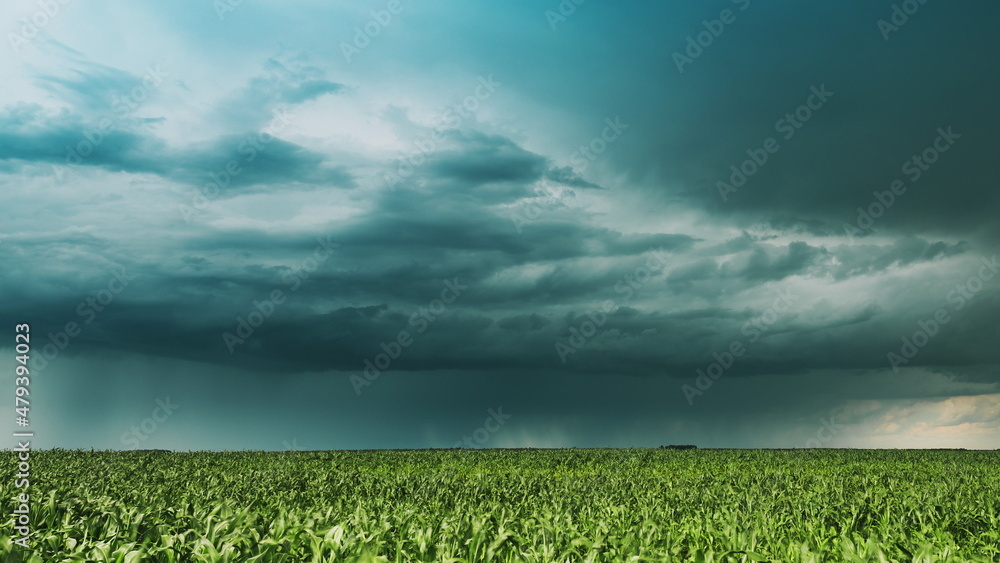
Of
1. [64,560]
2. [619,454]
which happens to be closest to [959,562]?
[64,560]

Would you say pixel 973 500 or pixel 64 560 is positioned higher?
pixel 973 500

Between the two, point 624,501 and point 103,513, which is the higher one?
point 624,501

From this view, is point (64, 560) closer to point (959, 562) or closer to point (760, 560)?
point (760, 560)

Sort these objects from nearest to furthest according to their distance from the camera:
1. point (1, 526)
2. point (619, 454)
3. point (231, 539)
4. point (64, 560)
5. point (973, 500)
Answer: point (64, 560) → point (231, 539) → point (1, 526) → point (973, 500) → point (619, 454)

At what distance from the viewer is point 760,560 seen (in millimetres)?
7082

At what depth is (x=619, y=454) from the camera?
38.2m

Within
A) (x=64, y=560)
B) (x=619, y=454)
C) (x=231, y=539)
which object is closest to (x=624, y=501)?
(x=231, y=539)

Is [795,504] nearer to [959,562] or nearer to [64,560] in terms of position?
[959,562]

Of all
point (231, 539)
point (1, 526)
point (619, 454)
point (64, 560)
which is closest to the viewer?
point (64, 560)

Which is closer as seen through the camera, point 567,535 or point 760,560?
point 760,560

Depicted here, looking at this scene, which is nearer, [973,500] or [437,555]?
[437,555]

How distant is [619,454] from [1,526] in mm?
34059

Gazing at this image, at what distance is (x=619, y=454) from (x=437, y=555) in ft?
110

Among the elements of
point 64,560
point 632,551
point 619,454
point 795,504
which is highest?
point 619,454
